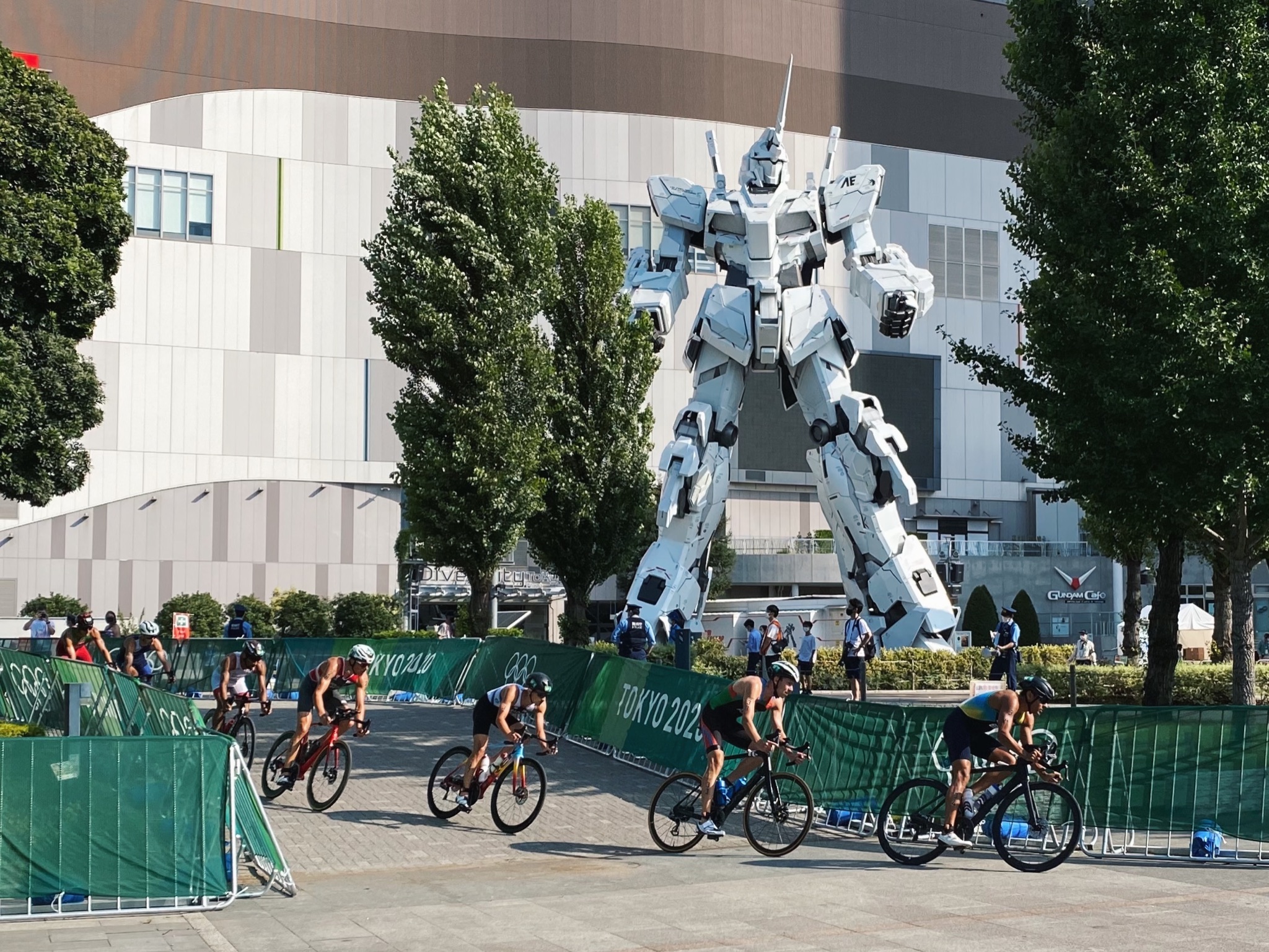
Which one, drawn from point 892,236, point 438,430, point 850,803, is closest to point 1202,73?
point 850,803

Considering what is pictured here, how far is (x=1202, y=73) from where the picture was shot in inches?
669

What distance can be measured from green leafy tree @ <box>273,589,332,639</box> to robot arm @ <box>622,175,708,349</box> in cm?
2656

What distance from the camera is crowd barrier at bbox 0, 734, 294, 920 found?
379 inches

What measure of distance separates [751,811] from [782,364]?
12513 mm

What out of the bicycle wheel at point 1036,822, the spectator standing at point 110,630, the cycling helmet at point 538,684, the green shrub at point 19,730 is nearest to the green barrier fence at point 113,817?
the cycling helmet at point 538,684

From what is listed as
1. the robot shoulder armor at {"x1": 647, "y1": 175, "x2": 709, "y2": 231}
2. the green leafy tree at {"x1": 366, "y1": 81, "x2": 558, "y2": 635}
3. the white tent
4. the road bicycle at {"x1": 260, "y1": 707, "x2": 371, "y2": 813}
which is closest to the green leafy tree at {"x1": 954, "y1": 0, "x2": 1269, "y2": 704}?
the robot shoulder armor at {"x1": 647, "y1": 175, "x2": 709, "y2": 231}

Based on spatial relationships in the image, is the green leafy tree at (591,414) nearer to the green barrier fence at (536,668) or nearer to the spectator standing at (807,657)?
the green barrier fence at (536,668)

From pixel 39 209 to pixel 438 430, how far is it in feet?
30.2

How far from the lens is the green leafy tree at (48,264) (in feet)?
74.3

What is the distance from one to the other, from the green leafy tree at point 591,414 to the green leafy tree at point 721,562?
14312 mm

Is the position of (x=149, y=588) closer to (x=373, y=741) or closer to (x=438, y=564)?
(x=438, y=564)

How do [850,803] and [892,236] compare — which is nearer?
[850,803]

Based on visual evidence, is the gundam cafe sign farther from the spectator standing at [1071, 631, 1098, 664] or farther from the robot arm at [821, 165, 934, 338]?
the robot arm at [821, 165, 934, 338]

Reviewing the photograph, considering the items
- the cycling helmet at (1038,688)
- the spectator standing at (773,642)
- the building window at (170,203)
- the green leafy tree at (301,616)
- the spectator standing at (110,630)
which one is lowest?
the green leafy tree at (301,616)
